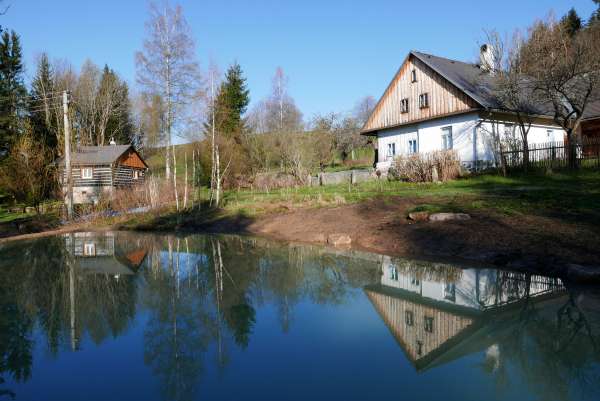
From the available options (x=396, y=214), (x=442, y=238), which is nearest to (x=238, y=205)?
(x=396, y=214)

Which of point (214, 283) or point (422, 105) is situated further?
point (422, 105)

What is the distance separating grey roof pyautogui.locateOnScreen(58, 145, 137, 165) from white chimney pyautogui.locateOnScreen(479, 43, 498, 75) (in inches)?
1013

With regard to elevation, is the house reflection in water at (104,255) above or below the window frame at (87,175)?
below

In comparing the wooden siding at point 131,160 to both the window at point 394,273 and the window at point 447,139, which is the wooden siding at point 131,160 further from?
the window at point 394,273

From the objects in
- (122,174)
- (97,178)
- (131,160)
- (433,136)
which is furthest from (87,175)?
(433,136)

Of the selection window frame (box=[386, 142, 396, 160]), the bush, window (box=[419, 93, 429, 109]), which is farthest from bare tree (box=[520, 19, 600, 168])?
window frame (box=[386, 142, 396, 160])

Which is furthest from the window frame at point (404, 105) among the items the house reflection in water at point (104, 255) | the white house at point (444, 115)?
the house reflection in water at point (104, 255)

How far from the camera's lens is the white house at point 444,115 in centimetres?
2350

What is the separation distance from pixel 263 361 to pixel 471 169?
21.5 m

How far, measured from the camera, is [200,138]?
32.6 meters

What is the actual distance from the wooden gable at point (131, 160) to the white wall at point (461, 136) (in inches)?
802

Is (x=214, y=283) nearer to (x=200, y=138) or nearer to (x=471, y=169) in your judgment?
(x=471, y=169)

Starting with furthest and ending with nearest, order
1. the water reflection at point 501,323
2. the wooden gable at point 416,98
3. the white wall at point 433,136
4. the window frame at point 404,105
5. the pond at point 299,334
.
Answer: the window frame at point 404,105
the wooden gable at point 416,98
the white wall at point 433,136
the water reflection at point 501,323
the pond at point 299,334

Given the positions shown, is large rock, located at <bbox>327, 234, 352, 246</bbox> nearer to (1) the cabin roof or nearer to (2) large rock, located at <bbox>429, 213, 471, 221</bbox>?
(2) large rock, located at <bbox>429, 213, 471, 221</bbox>
